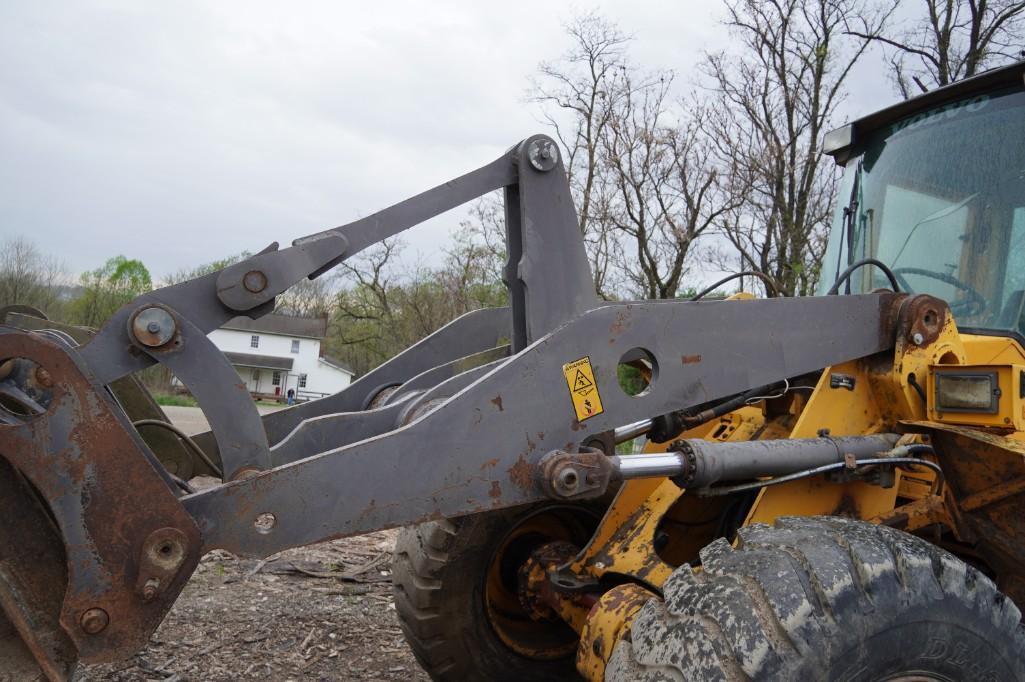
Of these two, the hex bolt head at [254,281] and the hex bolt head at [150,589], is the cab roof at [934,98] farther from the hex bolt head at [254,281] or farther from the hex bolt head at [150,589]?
the hex bolt head at [150,589]

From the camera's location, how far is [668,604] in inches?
88.5

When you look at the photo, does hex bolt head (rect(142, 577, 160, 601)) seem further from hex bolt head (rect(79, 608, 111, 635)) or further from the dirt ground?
the dirt ground

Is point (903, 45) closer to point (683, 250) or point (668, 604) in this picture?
point (683, 250)

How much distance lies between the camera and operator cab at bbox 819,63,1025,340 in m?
3.22

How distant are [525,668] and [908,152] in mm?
2877

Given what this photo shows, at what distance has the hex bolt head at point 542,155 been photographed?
2.68 m

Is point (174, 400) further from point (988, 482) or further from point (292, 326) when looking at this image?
point (292, 326)

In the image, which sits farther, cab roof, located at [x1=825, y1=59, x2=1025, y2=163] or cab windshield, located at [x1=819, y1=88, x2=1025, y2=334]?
cab roof, located at [x1=825, y1=59, x2=1025, y2=163]

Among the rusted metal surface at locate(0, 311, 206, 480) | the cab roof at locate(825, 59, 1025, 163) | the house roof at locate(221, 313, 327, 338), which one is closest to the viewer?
the rusted metal surface at locate(0, 311, 206, 480)

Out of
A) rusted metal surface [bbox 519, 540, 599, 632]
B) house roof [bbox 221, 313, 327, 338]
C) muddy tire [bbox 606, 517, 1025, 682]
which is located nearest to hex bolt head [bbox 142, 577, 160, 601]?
muddy tire [bbox 606, 517, 1025, 682]

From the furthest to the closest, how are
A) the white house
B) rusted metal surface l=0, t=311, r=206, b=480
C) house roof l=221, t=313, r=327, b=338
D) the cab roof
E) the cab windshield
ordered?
1. house roof l=221, t=313, r=327, b=338
2. the white house
3. the cab roof
4. the cab windshield
5. rusted metal surface l=0, t=311, r=206, b=480

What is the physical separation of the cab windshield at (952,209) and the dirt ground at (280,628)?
3.06m

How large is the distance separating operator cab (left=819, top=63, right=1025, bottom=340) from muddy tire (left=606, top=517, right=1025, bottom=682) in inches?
50.1

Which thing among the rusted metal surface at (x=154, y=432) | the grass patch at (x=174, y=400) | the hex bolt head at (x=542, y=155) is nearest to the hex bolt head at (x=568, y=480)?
the hex bolt head at (x=542, y=155)
